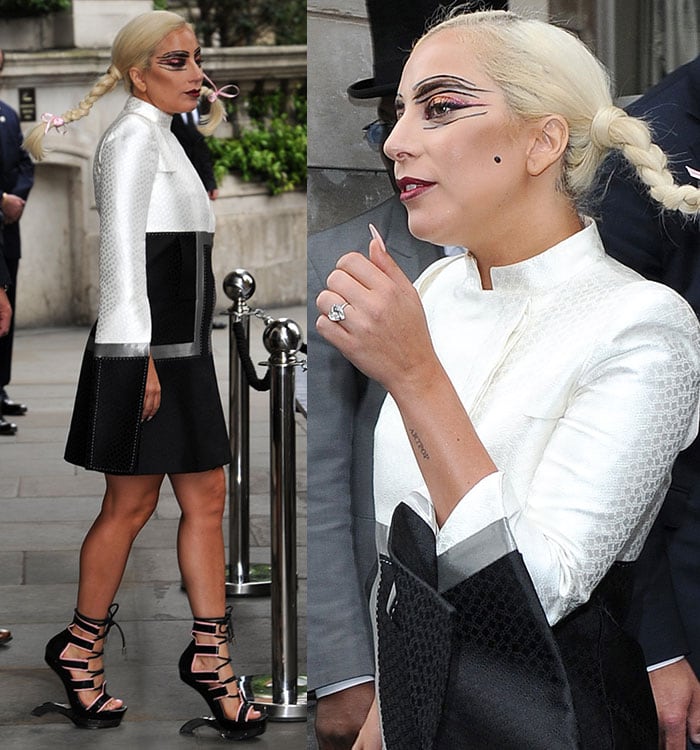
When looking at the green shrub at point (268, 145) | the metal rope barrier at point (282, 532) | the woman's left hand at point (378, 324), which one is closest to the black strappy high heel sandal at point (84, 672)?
the metal rope barrier at point (282, 532)

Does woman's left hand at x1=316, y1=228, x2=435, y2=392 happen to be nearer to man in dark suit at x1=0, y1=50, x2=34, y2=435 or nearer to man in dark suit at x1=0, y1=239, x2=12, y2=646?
man in dark suit at x1=0, y1=239, x2=12, y2=646

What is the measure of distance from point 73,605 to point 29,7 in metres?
6.89

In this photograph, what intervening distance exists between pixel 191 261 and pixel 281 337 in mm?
268

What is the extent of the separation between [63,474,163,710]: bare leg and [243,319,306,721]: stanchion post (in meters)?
0.28

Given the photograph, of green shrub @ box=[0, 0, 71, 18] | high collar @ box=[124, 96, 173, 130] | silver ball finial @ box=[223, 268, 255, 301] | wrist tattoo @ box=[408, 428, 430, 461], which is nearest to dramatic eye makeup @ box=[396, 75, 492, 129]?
wrist tattoo @ box=[408, 428, 430, 461]

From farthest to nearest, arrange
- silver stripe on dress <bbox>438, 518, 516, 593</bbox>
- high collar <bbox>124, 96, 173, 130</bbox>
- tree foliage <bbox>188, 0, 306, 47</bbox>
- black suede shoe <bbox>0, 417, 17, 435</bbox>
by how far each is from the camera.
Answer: tree foliage <bbox>188, 0, 306, 47</bbox> → black suede shoe <bbox>0, 417, 17, 435</bbox> → high collar <bbox>124, 96, 173, 130</bbox> → silver stripe on dress <bbox>438, 518, 516, 593</bbox>

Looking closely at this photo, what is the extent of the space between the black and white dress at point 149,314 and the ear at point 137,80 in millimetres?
65

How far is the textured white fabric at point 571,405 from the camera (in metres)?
1.40

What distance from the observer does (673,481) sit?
1644 mm

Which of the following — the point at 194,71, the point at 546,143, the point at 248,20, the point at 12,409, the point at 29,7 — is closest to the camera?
the point at 546,143

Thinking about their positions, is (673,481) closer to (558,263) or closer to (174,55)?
(558,263)

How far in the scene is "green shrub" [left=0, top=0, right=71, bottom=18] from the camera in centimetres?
997

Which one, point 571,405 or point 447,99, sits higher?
point 447,99

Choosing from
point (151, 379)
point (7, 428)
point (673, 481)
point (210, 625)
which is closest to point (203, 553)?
point (210, 625)
